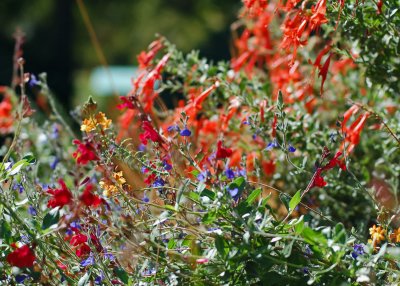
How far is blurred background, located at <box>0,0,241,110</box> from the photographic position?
1703 cm

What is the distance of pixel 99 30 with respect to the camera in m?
23.5

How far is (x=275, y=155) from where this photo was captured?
3.64m

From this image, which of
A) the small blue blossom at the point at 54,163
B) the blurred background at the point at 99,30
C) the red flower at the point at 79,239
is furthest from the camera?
the blurred background at the point at 99,30

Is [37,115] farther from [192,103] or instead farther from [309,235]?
[309,235]

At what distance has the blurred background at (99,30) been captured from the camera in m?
17.0

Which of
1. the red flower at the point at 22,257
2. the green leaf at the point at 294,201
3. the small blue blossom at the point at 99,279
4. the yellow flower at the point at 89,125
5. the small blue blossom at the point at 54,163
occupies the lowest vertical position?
the small blue blossom at the point at 54,163

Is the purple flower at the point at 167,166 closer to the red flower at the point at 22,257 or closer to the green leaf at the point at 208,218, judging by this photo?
the green leaf at the point at 208,218

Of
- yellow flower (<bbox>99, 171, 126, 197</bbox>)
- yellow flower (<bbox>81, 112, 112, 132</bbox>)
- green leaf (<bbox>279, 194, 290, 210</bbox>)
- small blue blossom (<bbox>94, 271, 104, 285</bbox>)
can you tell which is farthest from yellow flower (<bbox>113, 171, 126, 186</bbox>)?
green leaf (<bbox>279, 194, 290, 210</bbox>)

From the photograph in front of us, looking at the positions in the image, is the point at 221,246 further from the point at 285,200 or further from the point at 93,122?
the point at 93,122

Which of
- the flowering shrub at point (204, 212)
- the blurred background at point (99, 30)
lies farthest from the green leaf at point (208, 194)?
the blurred background at point (99, 30)

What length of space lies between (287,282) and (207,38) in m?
20.0

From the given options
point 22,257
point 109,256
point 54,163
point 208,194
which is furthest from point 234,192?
point 54,163

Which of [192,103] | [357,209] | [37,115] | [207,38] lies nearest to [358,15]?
[192,103]

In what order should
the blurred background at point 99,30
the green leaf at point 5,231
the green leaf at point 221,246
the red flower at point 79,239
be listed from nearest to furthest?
the green leaf at point 221,246 < the green leaf at point 5,231 < the red flower at point 79,239 < the blurred background at point 99,30
